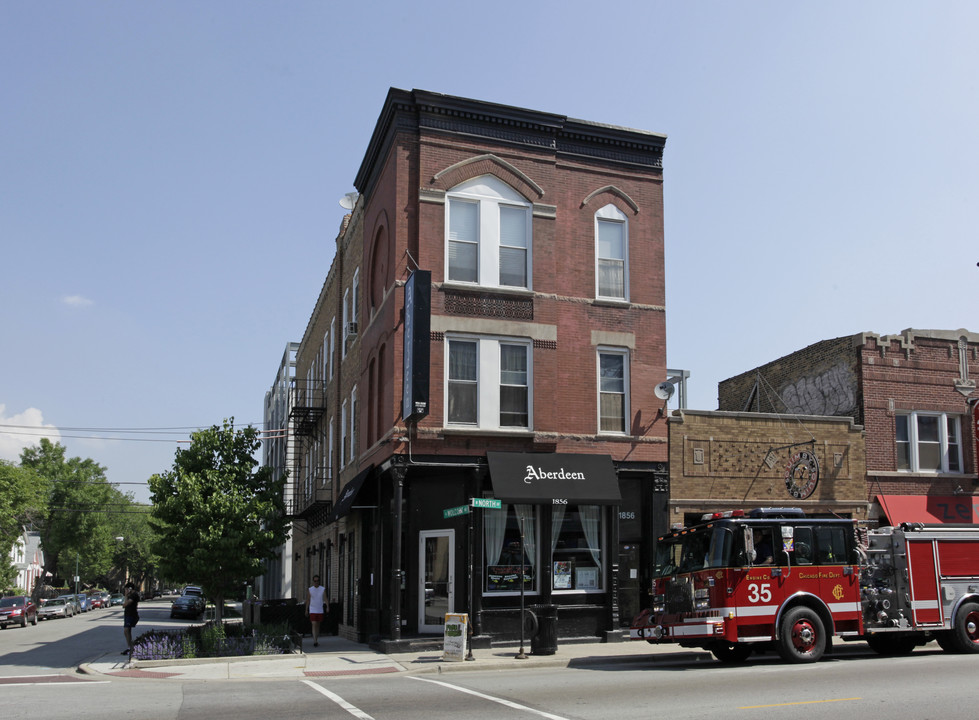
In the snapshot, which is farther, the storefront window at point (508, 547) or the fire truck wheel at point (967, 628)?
the storefront window at point (508, 547)

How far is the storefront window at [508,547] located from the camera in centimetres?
2088

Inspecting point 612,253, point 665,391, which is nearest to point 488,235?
point 612,253

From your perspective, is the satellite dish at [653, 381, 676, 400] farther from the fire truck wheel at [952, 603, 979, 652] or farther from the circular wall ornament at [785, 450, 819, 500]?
the fire truck wheel at [952, 603, 979, 652]

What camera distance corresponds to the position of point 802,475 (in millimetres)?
24156

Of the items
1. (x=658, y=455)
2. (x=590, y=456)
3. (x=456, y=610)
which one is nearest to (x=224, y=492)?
(x=456, y=610)

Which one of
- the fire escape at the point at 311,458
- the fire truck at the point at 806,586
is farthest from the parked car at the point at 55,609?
the fire truck at the point at 806,586

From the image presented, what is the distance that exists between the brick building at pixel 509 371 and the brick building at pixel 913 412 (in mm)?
6343

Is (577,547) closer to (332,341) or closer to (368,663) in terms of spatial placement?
Answer: (368,663)

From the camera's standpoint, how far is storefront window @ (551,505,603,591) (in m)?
21.5

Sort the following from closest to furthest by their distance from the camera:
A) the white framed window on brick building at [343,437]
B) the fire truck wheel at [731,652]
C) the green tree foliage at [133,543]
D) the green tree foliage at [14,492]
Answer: the fire truck wheel at [731,652] → the white framed window on brick building at [343,437] → the green tree foliage at [14,492] → the green tree foliage at [133,543]

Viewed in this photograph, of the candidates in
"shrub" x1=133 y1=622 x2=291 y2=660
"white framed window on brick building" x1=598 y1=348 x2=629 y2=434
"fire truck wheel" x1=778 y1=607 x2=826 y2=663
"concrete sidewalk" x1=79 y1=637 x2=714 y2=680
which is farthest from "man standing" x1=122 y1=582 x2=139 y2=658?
"fire truck wheel" x1=778 y1=607 x2=826 y2=663

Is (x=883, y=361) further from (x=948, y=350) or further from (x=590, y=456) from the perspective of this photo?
(x=590, y=456)

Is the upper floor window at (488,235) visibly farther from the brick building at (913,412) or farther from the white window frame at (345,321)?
the brick building at (913,412)

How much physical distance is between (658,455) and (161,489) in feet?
40.5
